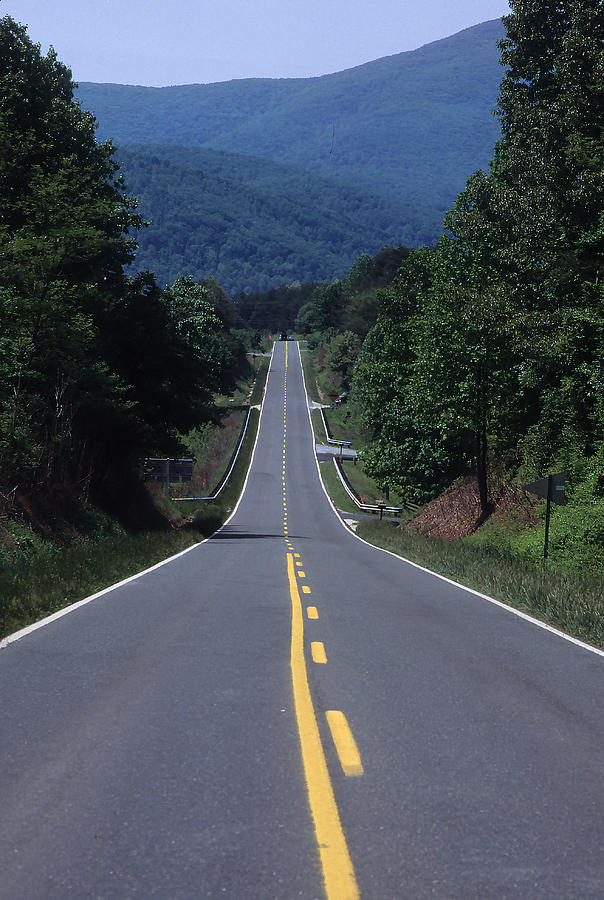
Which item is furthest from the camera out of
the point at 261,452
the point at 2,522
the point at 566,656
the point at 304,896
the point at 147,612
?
the point at 261,452

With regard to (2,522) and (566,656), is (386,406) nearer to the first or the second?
(2,522)

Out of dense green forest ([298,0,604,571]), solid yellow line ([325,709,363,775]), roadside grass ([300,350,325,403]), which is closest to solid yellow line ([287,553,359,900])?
solid yellow line ([325,709,363,775])

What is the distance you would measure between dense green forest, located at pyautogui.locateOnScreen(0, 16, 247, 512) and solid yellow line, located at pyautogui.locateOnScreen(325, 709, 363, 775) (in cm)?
1663

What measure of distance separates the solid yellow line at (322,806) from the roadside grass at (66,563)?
4529 millimetres

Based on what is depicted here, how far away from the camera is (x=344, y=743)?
5910mm

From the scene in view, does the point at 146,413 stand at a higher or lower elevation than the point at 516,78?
lower

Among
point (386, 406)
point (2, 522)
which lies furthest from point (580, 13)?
point (2, 522)

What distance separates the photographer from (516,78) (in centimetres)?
3553

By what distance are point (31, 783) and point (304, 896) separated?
2.02 m

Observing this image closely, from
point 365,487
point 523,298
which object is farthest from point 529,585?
point 365,487

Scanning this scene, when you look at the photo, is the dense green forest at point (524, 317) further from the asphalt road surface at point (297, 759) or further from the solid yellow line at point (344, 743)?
the solid yellow line at point (344, 743)

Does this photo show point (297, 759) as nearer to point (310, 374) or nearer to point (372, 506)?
point (372, 506)

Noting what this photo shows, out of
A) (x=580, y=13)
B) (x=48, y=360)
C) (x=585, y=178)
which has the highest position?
(x=580, y=13)

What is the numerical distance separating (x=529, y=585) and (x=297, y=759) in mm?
10348
